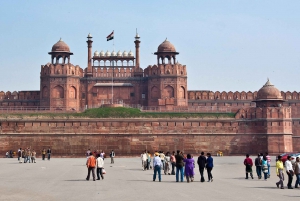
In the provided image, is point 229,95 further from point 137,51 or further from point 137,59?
point 137,51

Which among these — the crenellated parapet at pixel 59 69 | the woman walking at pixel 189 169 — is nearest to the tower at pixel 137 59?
the crenellated parapet at pixel 59 69

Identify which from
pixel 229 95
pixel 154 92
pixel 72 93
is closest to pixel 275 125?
pixel 229 95

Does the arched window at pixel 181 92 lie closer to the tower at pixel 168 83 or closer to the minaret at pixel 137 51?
the tower at pixel 168 83

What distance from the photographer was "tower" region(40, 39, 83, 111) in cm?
5384

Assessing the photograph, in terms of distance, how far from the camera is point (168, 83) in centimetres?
5475

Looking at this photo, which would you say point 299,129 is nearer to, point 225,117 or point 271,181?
point 225,117

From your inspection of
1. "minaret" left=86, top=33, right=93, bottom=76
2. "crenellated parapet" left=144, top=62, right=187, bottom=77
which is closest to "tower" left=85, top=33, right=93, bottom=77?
"minaret" left=86, top=33, right=93, bottom=76

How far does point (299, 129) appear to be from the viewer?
2159 inches

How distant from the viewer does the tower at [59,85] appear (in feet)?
177

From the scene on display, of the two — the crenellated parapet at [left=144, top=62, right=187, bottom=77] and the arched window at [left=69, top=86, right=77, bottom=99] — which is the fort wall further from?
the crenellated parapet at [left=144, top=62, right=187, bottom=77]

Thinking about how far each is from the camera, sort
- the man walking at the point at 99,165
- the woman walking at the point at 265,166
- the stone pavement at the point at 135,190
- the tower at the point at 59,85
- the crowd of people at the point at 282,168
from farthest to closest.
A: the tower at the point at 59,85 < the woman walking at the point at 265,166 < the man walking at the point at 99,165 < the crowd of people at the point at 282,168 < the stone pavement at the point at 135,190

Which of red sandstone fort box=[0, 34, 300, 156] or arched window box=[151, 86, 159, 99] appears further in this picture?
arched window box=[151, 86, 159, 99]

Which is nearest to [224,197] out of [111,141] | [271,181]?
[271,181]

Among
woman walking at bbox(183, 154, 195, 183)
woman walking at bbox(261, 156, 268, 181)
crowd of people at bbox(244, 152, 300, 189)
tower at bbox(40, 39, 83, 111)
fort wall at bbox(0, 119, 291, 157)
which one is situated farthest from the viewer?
tower at bbox(40, 39, 83, 111)
